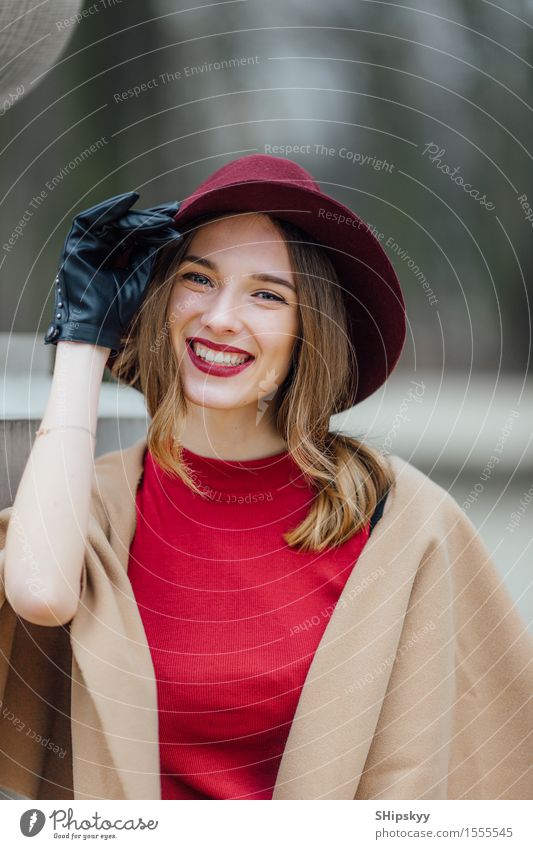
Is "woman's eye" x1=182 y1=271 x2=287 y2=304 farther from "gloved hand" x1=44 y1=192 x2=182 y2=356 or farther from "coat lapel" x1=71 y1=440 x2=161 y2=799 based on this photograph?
"coat lapel" x1=71 y1=440 x2=161 y2=799

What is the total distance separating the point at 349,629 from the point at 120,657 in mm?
241

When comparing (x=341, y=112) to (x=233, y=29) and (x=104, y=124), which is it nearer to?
(x=233, y=29)

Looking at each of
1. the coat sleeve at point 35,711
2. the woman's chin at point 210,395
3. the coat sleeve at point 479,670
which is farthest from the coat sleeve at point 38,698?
the coat sleeve at point 479,670

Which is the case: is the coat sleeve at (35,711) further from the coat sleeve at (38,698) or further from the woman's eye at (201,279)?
the woman's eye at (201,279)

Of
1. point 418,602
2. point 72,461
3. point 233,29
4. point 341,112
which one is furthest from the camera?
point 341,112

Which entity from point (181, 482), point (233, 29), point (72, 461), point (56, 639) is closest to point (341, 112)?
point (233, 29)

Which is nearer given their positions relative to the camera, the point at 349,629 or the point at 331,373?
the point at 349,629

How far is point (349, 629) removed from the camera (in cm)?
86

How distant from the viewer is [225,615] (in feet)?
2.87

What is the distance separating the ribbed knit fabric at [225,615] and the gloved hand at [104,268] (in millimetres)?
211

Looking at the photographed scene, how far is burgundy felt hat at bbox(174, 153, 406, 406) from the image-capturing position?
33.6 inches

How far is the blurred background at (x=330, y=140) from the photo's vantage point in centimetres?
115
